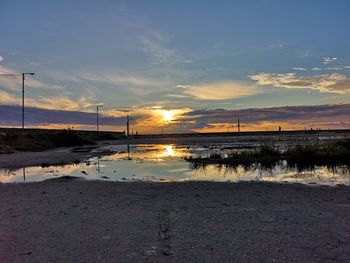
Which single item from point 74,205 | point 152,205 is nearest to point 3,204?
point 74,205

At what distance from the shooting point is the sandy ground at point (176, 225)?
22.6ft

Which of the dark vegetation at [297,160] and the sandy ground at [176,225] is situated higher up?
the dark vegetation at [297,160]

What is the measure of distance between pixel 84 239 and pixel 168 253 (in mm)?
1938

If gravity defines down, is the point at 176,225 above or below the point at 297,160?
below

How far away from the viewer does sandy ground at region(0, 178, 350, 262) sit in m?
6.90

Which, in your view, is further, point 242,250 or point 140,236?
point 140,236

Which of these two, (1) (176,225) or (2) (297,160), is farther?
(2) (297,160)

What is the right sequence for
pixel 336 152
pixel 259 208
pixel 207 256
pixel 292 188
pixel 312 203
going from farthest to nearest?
pixel 336 152 < pixel 292 188 < pixel 312 203 < pixel 259 208 < pixel 207 256

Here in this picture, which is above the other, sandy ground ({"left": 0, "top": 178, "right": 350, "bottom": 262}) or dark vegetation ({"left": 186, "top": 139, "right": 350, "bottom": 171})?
dark vegetation ({"left": 186, "top": 139, "right": 350, "bottom": 171})

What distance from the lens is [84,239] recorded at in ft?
25.9

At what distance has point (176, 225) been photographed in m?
8.93

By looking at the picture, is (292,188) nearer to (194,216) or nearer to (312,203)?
(312,203)

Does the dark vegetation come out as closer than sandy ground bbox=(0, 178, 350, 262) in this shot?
No

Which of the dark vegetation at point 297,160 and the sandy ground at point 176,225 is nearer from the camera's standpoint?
the sandy ground at point 176,225
